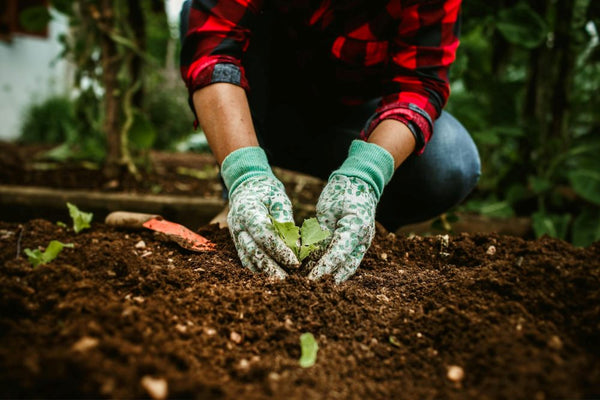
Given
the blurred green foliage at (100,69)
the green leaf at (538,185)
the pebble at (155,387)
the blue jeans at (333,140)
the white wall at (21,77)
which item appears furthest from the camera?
the white wall at (21,77)

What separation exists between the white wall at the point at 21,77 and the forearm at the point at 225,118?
5.79 metres

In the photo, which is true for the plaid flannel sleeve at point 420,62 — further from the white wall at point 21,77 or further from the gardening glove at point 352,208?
the white wall at point 21,77

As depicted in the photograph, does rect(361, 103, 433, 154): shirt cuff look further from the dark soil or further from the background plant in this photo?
the background plant

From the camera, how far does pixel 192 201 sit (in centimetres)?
206

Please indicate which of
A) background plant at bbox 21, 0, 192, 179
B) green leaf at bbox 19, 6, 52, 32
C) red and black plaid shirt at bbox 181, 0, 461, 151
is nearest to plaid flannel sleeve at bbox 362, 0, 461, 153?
red and black plaid shirt at bbox 181, 0, 461, 151

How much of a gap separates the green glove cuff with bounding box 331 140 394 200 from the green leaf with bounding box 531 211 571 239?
1.22 metres

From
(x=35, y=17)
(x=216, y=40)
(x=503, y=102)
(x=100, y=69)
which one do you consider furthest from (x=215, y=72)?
(x=35, y=17)

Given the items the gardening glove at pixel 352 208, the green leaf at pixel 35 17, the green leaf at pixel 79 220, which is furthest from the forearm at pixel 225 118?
the green leaf at pixel 35 17

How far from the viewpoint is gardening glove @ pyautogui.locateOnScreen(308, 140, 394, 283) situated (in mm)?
1035

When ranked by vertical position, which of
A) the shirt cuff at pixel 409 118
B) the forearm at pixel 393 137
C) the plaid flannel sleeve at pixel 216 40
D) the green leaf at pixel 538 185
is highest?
the plaid flannel sleeve at pixel 216 40

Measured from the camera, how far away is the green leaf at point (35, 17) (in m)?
2.60

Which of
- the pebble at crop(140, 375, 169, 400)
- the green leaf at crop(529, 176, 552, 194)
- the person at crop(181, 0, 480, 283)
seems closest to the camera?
the pebble at crop(140, 375, 169, 400)

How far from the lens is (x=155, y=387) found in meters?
0.58

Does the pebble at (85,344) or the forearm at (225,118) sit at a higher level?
the forearm at (225,118)
